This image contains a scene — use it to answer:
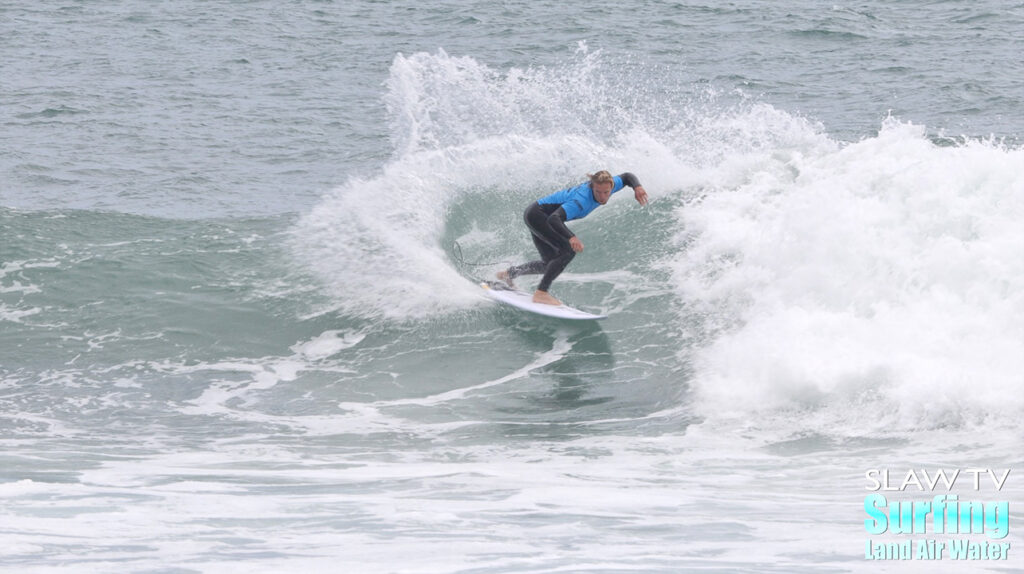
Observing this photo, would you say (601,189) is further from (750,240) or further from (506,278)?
(750,240)

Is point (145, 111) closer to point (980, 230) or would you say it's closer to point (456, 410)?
point (456, 410)

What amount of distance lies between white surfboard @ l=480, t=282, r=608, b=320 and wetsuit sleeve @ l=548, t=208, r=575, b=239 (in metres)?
0.70

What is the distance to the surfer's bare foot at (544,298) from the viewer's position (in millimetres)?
11461

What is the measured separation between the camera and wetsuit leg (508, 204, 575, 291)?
1140 cm

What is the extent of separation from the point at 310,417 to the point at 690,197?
5.89 m

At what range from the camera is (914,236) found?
11023 millimetres

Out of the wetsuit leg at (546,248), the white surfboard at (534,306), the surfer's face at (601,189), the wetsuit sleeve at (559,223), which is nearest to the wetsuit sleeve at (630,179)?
the surfer's face at (601,189)

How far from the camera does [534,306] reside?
1144 centimetres

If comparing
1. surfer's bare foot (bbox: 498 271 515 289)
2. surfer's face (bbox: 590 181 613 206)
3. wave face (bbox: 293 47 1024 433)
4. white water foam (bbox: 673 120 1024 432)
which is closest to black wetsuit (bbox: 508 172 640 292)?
surfer's bare foot (bbox: 498 271 515 289)

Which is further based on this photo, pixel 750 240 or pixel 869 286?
pixel 750 240

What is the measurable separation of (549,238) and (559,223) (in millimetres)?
281

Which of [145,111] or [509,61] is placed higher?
[509,61]

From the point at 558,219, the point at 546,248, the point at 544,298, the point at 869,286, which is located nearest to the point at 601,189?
the point at 558,219

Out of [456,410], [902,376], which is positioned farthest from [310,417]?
[902,376]
